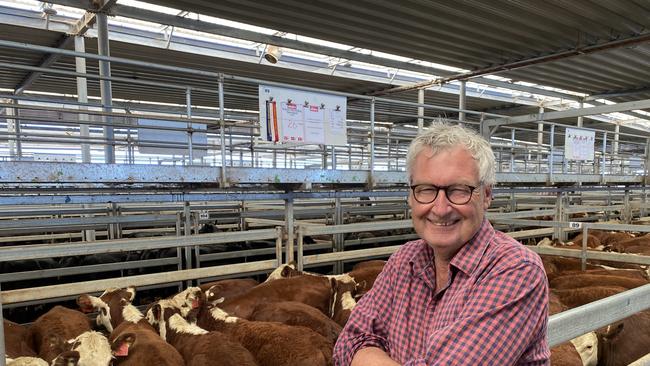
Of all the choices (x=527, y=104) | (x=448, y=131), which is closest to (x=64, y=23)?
(x=448, y=131)

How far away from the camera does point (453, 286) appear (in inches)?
48.9

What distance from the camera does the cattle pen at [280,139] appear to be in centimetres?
334

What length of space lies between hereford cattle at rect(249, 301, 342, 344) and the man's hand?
201 cm

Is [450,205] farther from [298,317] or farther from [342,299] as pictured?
[342,299]

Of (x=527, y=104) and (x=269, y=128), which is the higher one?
(x=527, y=104)

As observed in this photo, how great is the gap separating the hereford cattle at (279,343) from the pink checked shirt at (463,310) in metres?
1.31

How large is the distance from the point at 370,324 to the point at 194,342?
199 centimetres

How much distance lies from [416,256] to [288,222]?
118 inches

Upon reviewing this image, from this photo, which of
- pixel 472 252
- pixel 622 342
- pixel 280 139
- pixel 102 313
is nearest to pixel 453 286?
pixel 472 252

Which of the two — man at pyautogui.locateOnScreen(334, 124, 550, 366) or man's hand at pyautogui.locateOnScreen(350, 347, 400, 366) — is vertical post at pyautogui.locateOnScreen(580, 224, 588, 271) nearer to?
man at pyautogui.locateOnScreen(334, 124, 550, 366)

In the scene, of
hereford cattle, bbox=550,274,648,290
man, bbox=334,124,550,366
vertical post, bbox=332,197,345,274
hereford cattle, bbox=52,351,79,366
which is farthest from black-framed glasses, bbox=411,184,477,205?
vertical post, bbox=332,197,345,274

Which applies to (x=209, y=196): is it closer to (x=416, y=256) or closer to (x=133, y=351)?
(x=133, y=351)

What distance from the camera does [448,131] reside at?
1.32 meters

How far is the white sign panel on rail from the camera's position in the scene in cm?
347
